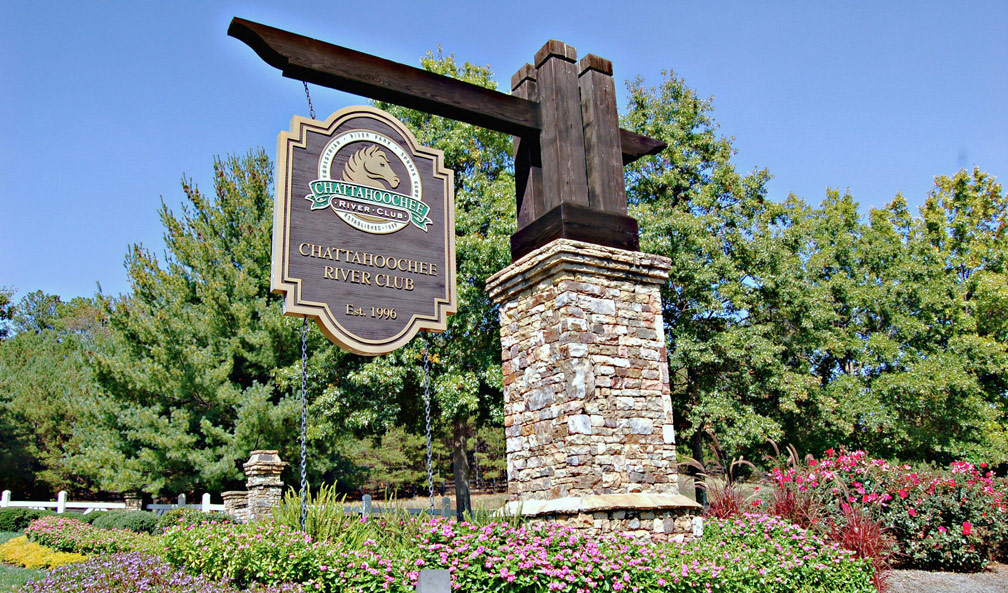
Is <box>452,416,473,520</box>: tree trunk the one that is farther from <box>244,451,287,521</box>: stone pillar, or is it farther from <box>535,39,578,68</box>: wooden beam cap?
<box>535,39,578,68</box>: wooden beam cap

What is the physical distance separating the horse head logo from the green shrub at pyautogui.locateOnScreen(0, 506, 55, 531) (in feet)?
50.6

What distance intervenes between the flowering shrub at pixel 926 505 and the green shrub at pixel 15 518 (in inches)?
658

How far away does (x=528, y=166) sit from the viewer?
6922 millimetres

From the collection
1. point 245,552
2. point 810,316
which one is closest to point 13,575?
point 245,552

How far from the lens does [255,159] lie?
20047 millimetres

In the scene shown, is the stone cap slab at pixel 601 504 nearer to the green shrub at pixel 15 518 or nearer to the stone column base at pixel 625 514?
the stone column base at pixel 625 514

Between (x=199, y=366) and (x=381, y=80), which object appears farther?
(x=199, y=366)

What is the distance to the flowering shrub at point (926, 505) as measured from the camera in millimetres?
7938

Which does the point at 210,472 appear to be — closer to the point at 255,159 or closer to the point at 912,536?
the point at 255,159

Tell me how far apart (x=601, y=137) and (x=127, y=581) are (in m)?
5.49

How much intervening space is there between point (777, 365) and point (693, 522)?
10.2 metres

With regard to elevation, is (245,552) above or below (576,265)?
below

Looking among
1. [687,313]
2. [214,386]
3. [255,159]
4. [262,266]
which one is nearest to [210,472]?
[214,386]

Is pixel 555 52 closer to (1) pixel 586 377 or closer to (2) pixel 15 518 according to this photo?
(1) pixel 586 377
